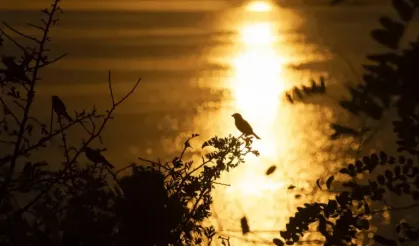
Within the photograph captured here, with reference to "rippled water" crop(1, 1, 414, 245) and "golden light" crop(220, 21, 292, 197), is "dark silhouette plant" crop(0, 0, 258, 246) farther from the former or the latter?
"golden light" crop(220, 21, 292, 197)

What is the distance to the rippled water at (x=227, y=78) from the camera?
181 inches

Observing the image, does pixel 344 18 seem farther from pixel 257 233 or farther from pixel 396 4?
pixel 396 4

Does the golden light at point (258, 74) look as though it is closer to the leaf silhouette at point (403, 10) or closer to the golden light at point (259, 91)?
the golden light at point (259, 91)

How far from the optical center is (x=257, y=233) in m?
3.45

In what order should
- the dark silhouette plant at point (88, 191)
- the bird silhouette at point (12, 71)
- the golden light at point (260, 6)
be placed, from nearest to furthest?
the dark silhouette plant at point (88, 191), the bird silhouette at point (12, 71), the golden light at point (260, 6)

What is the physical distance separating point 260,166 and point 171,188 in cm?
235

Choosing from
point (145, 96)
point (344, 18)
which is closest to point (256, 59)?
point (344, 18)

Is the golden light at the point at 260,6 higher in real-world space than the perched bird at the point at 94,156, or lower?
higher

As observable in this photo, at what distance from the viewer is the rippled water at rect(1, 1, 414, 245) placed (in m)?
4.59

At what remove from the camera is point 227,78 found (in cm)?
827

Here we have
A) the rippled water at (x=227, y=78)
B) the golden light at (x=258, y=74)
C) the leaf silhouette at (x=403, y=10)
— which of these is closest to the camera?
the leaf silhouette at (x=403, y=10)

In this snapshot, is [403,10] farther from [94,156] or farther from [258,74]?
[258,74]

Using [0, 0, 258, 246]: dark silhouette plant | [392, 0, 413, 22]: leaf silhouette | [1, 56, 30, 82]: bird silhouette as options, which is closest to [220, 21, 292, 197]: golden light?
[0, 0, 258, 246]: dark silhouette plant

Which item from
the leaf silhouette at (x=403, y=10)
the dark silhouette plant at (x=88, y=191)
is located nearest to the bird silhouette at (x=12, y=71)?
the dark silhouette plant at (x=88, y=191)
